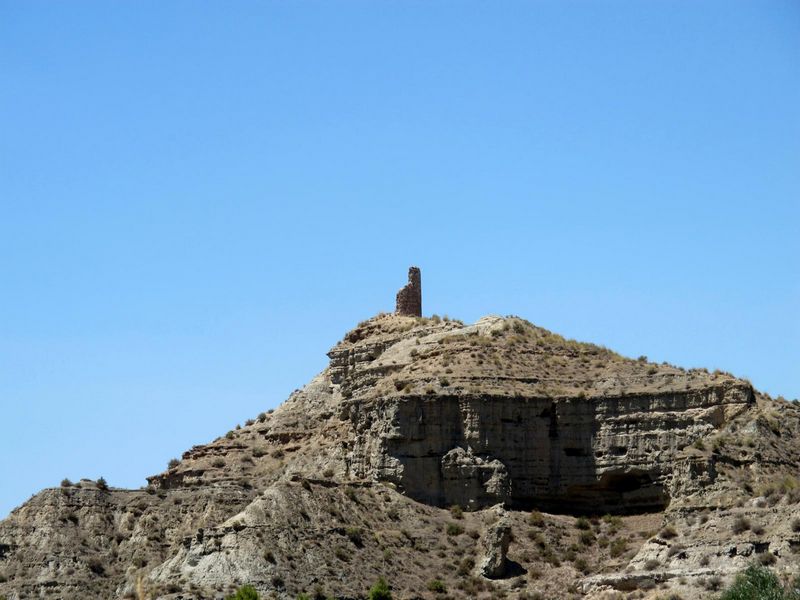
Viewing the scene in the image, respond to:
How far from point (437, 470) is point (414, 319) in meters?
17.4

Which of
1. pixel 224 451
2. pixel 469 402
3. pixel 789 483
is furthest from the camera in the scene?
pixel 224 451

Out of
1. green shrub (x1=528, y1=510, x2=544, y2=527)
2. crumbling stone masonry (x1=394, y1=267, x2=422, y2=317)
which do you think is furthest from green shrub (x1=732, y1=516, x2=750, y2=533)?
crumbling stone masonry (x1=394, y1=267, x2=422, y2=317)

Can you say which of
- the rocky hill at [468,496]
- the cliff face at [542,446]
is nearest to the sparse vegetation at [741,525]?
the rocky hill at [468,496]

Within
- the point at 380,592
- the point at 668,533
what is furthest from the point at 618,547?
the point at 380,592

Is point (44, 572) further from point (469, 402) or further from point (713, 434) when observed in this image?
point (713, 434)

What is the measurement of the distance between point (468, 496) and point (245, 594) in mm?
16514

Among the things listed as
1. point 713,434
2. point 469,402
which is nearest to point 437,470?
point 469,402

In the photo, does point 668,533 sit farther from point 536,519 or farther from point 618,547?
point 536,519

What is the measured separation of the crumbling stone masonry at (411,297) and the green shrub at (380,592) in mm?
30225

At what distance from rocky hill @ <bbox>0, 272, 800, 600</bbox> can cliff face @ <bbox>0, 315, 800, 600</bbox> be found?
0.10 m

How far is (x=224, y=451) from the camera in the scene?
14638 centimetres

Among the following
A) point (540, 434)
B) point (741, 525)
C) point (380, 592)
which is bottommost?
point (380, 592)

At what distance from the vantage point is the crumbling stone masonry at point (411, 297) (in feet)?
496

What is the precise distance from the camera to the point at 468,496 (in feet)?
434
